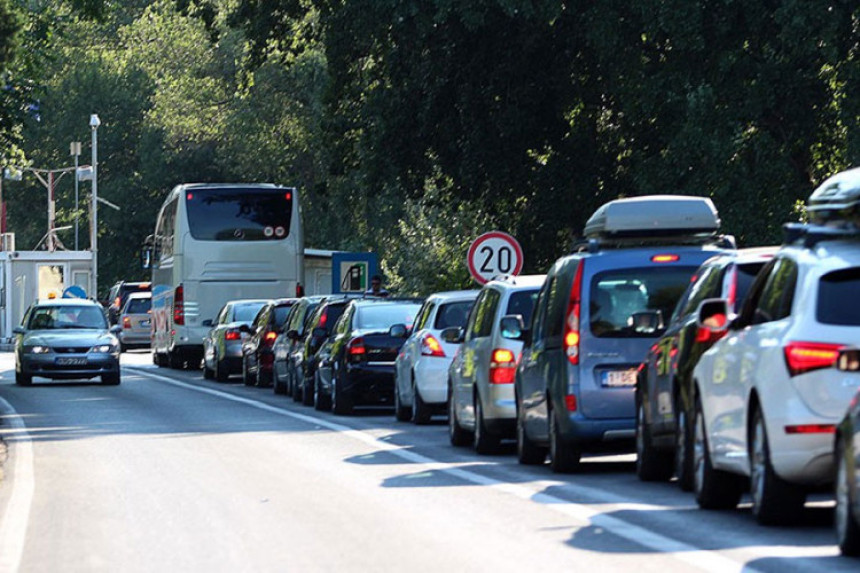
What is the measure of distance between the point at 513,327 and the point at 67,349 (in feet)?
72.3

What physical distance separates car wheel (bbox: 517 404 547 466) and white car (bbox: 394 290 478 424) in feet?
19.2

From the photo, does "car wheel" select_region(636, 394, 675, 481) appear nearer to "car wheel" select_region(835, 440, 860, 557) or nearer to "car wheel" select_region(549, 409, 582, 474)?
"car wheel" select_region(549, 409, 582, 474)

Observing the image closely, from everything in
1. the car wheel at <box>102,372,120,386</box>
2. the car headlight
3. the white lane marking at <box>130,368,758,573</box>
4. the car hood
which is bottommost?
the white lane marking at <box>130,368,758,573</box>

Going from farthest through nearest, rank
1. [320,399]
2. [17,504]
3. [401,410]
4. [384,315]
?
[320,399]
[384,315]
[401,410]
[17,504]

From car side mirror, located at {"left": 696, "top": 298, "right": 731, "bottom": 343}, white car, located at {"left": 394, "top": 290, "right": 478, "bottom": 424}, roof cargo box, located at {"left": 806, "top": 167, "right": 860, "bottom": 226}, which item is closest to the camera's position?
roof cargo box, located at {"left": 806, "top": 167, "right": 860, "bottom": 226}

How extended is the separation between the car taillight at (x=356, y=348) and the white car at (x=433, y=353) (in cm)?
249

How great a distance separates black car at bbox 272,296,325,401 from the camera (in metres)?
33.3

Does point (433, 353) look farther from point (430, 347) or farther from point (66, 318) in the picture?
point (66, 318)

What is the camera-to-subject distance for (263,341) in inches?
1531

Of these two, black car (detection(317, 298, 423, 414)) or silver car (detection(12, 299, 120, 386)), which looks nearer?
black car (detection(317, 298, 423, 414))

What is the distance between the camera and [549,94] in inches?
1464

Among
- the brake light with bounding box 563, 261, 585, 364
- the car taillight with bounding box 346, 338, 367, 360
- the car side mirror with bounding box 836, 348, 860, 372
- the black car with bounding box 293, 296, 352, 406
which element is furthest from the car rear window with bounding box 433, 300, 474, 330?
the car side mirror with bounding box 836, 348, 860, 372

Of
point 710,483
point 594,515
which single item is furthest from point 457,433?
point 594,515

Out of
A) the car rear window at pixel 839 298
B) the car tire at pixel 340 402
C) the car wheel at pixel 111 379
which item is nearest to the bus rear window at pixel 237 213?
the car wheel at pixel 111 379
